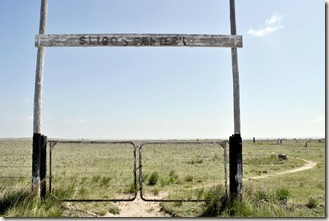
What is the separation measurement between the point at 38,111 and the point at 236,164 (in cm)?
496

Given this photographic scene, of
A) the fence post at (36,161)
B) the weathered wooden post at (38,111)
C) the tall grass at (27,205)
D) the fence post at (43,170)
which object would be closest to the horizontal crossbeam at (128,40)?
the weathered wooden post at (38,111)

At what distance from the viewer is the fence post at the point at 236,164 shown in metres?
8.41

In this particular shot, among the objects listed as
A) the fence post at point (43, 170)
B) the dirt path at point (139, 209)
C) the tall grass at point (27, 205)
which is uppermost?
the fence post at point (43, 170)

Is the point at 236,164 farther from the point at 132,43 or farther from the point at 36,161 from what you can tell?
the point at 36,161

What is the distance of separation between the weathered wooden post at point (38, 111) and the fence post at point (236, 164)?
4628mm

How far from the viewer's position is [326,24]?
8156 millimetres

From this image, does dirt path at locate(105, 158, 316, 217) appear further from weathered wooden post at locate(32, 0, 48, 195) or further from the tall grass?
weathered wooden post at locate(32, 0, 48, 195)

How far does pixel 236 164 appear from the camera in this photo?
8469 mm

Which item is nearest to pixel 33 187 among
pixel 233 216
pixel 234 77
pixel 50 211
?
pixel 50 211

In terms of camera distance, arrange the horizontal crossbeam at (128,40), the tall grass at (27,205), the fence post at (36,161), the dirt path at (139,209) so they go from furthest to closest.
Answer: the horizontal crossbeam at (128,40), the fence post at (36,161), the dirt path at (139,209), the tall grass at (27,205)

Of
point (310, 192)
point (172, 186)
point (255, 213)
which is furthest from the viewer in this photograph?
point (172, 186)

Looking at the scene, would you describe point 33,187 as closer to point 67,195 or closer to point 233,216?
point 67,195

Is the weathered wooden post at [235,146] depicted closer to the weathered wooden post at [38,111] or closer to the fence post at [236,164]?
the fence post at [236,164]

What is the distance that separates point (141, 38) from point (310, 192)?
8.16m
